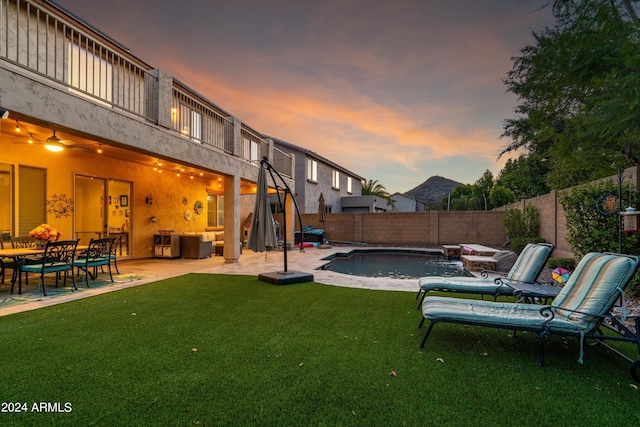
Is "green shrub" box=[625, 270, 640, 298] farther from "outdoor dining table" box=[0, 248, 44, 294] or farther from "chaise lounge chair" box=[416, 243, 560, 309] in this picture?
"outdoor dining table" box=[0, 248, 44, 294]

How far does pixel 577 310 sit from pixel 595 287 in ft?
0.95

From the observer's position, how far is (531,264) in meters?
4.72

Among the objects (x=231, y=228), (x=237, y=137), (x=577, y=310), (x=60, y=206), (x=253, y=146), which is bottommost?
(x=577, y=310)

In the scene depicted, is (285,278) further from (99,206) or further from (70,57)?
(99,206)

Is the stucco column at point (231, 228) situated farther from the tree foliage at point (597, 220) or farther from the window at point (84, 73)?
the tree foliage at point (597, 220)

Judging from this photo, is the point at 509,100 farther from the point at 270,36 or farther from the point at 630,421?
the point at 630,421

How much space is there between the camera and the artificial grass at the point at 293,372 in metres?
2.17

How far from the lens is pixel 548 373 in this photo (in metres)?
2.79

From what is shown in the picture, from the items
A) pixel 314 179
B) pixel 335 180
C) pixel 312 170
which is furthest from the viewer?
pixel 335 180

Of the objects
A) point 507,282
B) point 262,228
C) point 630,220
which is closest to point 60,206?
point 262,228

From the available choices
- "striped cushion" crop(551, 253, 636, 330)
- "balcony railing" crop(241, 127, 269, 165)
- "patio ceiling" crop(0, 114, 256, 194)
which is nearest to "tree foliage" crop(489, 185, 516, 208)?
"balcony railing" crop(241, 127, 269, 165)

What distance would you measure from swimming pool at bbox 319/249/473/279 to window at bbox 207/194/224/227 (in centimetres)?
660

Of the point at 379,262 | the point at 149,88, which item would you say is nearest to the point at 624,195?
the point at 379,262

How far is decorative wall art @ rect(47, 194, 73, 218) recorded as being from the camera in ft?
26.4
